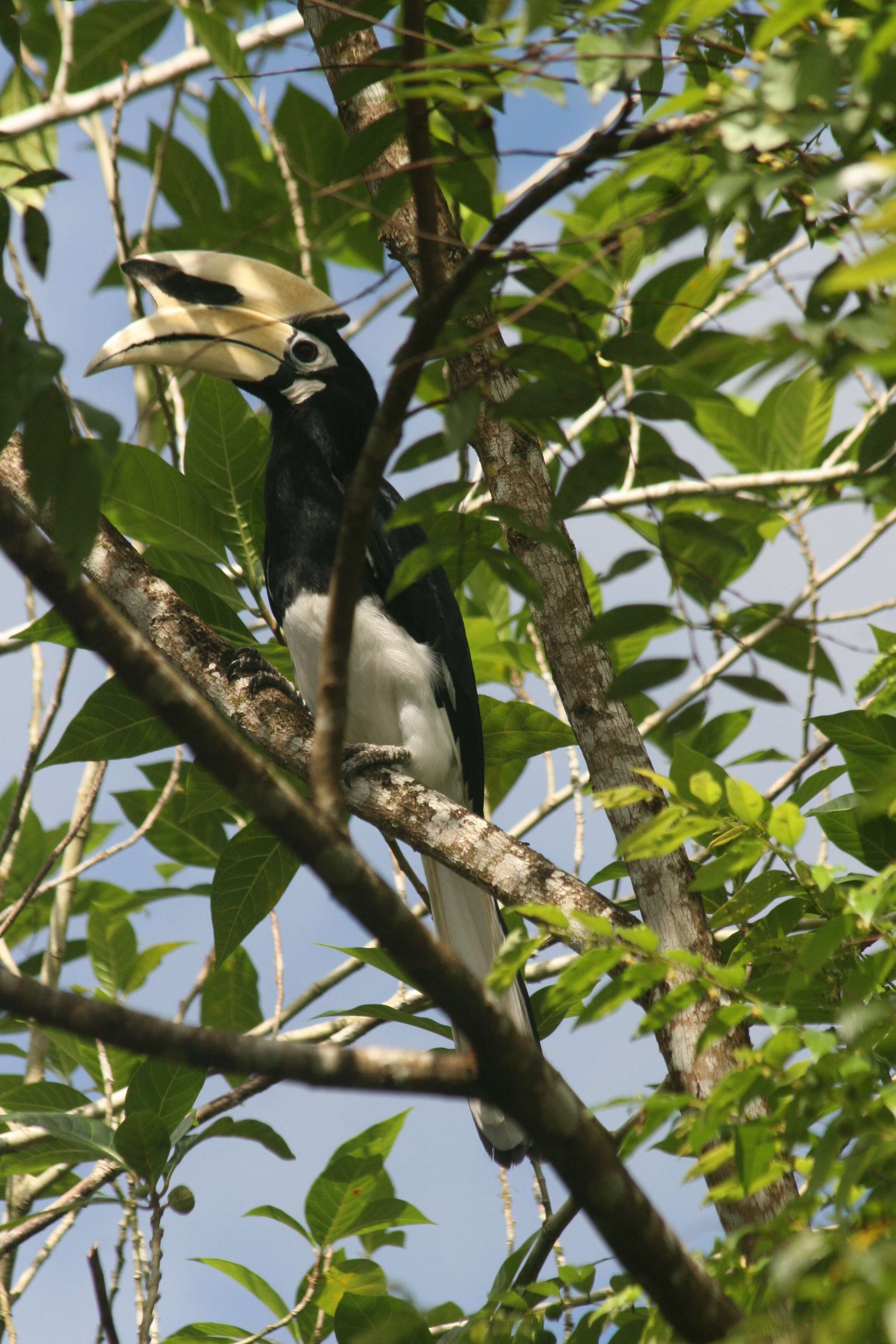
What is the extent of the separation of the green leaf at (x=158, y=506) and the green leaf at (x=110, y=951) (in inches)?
51.0

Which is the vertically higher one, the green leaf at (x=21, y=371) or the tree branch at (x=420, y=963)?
the green leaf at (x=21, y=371)

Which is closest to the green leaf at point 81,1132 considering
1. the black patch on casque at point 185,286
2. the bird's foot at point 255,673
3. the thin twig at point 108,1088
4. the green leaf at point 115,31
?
the thin twig at point 108,1088

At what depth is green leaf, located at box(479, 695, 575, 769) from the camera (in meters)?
2.92

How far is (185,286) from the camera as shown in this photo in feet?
11.3

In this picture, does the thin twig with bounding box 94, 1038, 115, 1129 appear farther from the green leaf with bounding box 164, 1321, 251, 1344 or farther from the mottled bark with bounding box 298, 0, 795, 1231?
the mottled bark with bounding box 298, 0, 795, 1231

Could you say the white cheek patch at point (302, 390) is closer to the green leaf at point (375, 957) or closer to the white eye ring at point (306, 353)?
the white eye ring at point (306, 353)

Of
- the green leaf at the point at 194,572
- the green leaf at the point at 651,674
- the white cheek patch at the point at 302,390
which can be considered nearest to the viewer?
the green leaf at the point at 651,674

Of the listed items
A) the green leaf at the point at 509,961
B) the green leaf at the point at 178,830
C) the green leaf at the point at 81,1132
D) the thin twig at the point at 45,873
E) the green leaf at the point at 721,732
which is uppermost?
the green leaf at the point at 178,830

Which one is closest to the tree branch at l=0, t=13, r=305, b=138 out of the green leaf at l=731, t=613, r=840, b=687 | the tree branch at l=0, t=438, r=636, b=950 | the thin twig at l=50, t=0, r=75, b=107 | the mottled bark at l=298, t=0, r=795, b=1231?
the thin twig at l=50, t=0, r=75, b=107

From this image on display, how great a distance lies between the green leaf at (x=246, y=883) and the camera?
2.84 m

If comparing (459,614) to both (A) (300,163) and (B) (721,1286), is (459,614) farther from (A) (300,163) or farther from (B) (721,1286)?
(B) (721,1286)

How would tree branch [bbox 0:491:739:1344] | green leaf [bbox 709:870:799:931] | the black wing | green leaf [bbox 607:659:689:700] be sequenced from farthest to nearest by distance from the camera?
1. the black wing
2. green leaf [bbox 709:870:799:931]
3. green leaf [bbox 607:659:689:700]
4. tree branch [bbox 0:491:739:1344]

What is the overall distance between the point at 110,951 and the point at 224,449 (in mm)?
1646

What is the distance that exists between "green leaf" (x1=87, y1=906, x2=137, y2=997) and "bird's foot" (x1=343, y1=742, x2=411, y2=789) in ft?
3.28
